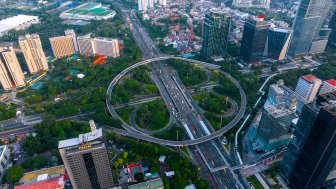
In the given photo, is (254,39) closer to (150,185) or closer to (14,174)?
(150,185)

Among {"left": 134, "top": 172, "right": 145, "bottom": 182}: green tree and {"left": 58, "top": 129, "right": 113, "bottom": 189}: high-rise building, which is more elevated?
{"left": 58, "top": 129, "right": 113, "bottom": 189}: high-rise building

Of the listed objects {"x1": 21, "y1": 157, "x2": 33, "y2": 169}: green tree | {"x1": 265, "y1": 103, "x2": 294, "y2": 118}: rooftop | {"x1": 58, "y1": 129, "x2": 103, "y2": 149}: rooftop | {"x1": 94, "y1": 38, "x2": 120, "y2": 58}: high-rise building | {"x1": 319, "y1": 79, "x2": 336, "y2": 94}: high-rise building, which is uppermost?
{"x1": 58, "y1": 129, "x2": 103, "y2": 149}: rooftop

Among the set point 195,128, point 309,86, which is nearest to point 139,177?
point 195,128

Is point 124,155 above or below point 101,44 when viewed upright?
below

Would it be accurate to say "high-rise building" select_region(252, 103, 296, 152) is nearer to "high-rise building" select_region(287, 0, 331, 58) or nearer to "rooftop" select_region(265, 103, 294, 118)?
"rooftop" select_region(265, 103, 294, 118)

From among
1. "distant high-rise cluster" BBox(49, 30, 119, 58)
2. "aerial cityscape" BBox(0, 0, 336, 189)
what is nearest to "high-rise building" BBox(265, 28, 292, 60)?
"aerial cityscape" BBox(0, 0, 336, 189)
